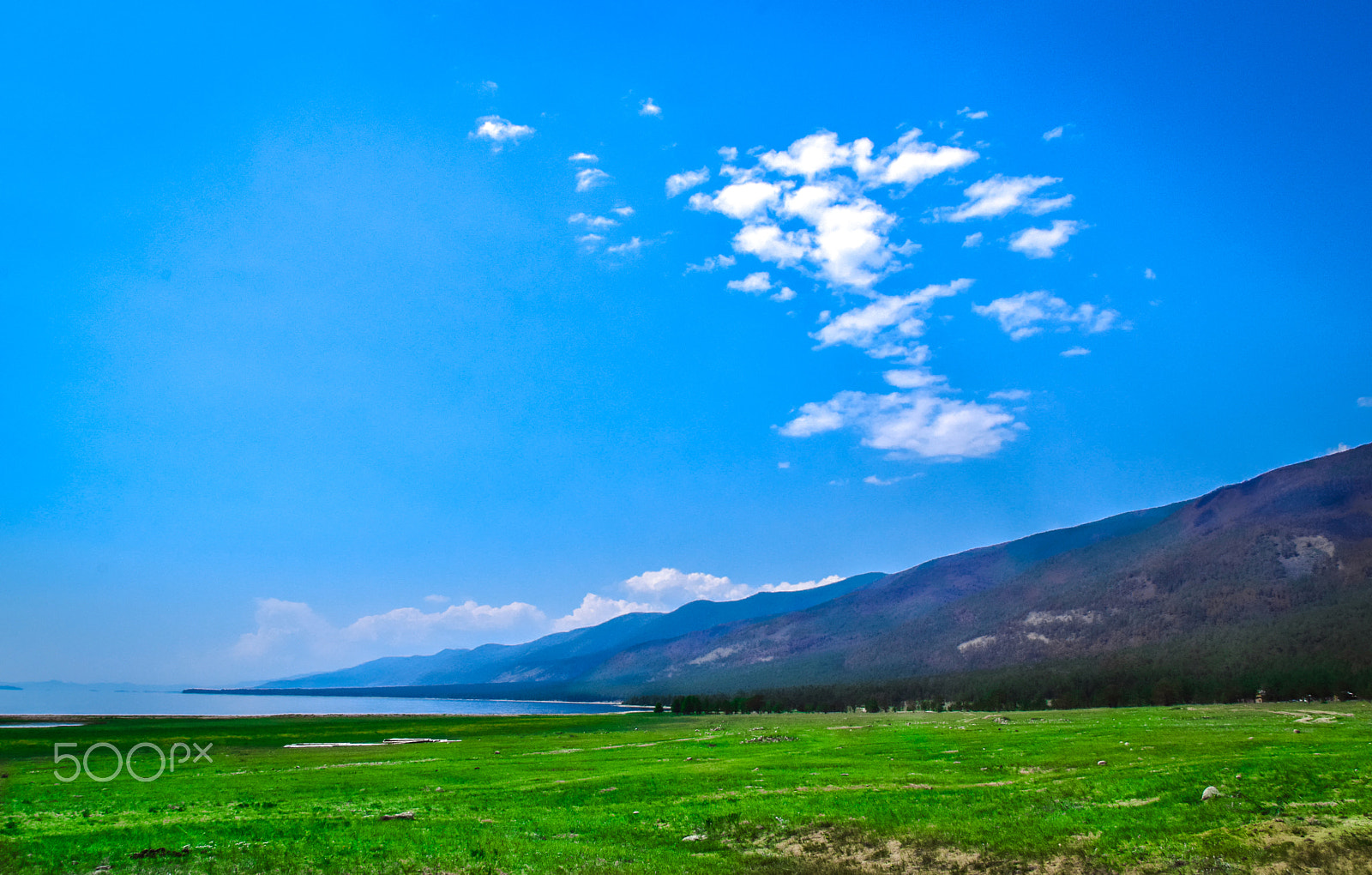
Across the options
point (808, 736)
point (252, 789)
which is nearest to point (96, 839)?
point (252, 789)

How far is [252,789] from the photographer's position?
41844mm

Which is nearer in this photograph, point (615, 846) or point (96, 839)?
point (615, 846)

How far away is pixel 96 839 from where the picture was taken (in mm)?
25969

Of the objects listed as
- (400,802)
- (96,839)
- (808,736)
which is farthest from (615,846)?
(808,736)

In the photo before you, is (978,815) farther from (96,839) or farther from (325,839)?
(96,839)

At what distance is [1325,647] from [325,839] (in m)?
226

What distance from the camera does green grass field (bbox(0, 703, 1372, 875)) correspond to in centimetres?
2075

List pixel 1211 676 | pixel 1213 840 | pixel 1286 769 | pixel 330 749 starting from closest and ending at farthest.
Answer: pixel 1213 840 < pixel 1286 769 < pixel 330 749 < pixel 1211 676

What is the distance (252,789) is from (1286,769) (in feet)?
172

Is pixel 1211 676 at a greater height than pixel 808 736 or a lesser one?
lesser

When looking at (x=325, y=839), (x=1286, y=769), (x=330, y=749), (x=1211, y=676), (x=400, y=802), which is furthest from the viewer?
(x=1211, y=676)

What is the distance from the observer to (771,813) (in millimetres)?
27453

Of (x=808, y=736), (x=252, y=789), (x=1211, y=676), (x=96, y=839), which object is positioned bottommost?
(x=1211, y=676)

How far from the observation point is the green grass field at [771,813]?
2075 centimetres
